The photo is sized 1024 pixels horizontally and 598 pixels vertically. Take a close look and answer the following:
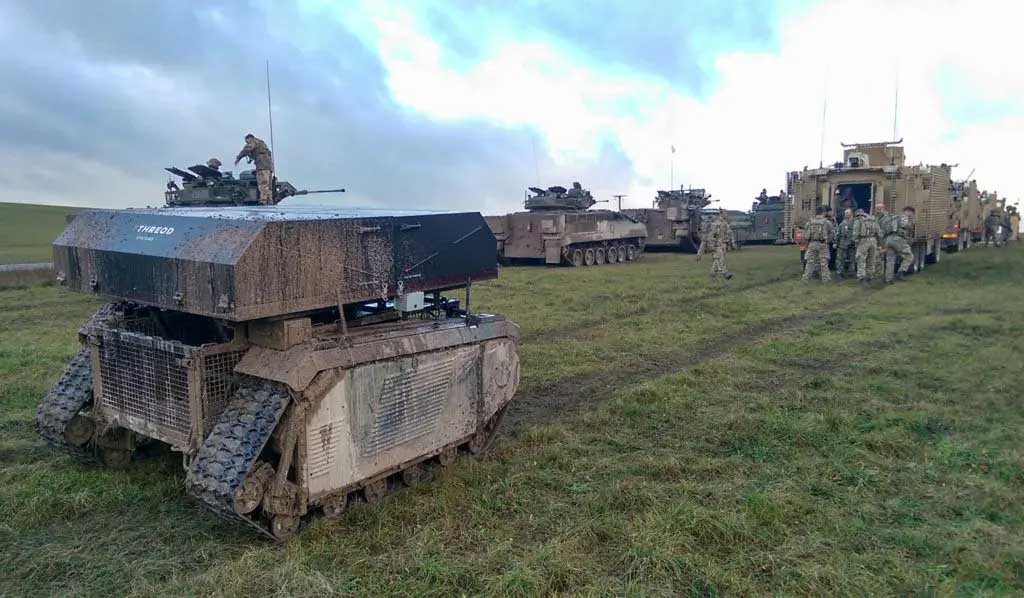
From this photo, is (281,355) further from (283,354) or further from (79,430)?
(79,430)

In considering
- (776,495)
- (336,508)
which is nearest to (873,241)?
(776,495)

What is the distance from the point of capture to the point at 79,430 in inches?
227

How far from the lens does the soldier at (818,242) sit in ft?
56.8

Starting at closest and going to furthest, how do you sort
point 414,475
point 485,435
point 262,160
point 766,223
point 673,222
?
point 414,475 < point 485,435 < point 262,160 < point 673,222 < point 766,223

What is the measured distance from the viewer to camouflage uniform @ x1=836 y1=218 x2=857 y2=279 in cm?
1745

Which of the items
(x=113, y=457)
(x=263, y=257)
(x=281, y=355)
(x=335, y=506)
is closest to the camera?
(x=263, y=257)

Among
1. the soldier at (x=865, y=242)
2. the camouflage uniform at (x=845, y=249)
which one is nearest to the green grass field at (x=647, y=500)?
the soldier at (x=865, y=242)

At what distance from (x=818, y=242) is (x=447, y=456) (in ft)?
45.8

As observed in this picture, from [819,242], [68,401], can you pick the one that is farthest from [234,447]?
[819,242]

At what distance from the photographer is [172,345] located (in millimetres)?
4902

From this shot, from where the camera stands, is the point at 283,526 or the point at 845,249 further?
the point at 845,249

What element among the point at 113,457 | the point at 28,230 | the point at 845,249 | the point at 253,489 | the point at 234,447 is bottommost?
the point at 113,457

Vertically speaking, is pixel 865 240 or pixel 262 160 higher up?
pixel 262 160

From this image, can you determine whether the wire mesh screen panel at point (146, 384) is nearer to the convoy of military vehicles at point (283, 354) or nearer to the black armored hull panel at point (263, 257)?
the convoy of military vehicles at point (283, 354)
